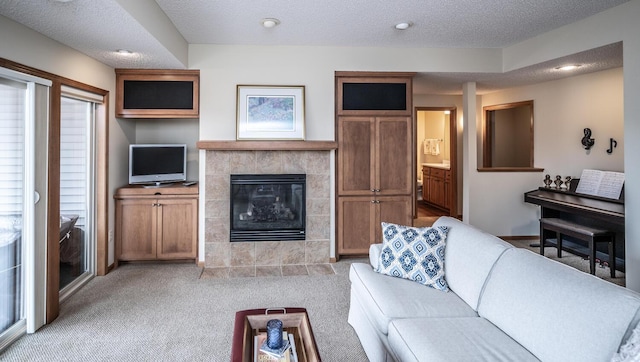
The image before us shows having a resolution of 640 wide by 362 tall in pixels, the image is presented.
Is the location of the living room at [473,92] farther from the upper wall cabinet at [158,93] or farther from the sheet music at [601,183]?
the sheet music at [601,183]

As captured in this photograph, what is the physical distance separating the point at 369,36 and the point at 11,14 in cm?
305

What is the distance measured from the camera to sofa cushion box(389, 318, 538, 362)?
155 centimetres

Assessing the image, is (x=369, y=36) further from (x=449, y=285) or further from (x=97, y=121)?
(x=97, y=121)

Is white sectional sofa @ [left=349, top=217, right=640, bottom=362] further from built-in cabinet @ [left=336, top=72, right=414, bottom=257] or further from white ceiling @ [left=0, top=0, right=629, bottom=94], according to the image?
white ceiling @ [left=0, top=0, right=629, bottom=94]

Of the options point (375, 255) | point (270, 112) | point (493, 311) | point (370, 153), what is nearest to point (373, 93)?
point (370, 153)

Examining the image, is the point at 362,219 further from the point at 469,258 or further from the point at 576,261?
the point at 576,261

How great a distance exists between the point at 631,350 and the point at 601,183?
406 cm

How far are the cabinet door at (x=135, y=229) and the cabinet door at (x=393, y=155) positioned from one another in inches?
107

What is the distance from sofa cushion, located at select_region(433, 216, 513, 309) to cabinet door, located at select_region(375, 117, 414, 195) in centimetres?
191

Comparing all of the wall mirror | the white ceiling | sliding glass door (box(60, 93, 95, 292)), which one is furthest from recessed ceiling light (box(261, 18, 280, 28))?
the wall mirror

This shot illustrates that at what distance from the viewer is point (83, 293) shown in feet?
11.1

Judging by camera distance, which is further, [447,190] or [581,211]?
[447,190]

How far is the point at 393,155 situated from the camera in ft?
14.6

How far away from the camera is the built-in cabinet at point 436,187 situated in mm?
7090
